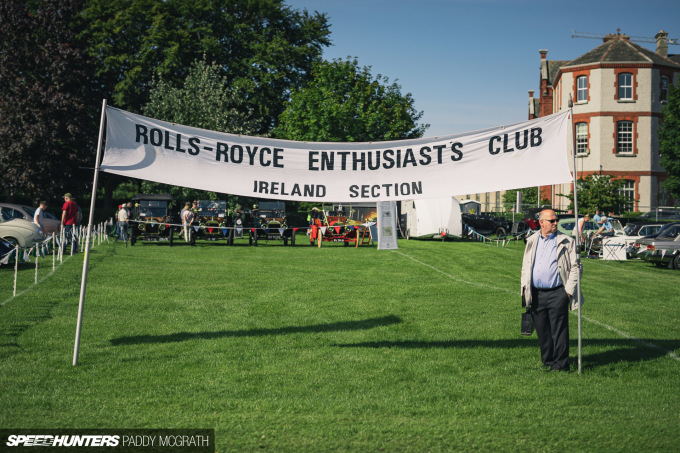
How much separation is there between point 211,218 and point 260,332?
24989 mm

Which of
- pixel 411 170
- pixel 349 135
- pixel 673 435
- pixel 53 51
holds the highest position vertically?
pixel 53 51

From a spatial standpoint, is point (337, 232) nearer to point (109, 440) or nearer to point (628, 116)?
point (109, 440)

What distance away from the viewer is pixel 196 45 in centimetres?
4847

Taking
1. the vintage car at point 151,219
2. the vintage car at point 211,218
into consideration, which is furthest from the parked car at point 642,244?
the vintage car at point 151,219

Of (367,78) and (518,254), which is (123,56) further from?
(518,254)

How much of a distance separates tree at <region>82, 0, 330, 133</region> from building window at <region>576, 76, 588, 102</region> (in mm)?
23516

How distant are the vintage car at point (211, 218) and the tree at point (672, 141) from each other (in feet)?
109

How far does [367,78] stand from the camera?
5197 centimetres

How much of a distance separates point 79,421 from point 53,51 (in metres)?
38.6

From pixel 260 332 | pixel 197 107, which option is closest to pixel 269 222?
pixel 197 107

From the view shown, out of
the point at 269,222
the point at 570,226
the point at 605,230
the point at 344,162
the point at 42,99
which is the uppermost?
the point at 42,99

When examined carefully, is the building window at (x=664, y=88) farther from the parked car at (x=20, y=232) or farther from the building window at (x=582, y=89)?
the parked car at (x=20, y=232)

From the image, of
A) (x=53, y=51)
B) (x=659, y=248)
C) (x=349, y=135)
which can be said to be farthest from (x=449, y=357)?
(x=349, y=135)

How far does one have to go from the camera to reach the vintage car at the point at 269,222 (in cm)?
3313
